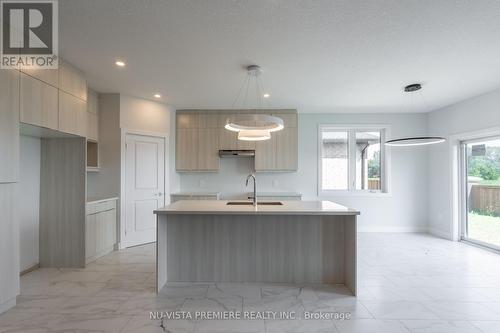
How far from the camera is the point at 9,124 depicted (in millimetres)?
2381

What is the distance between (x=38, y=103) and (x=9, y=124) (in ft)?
1.56

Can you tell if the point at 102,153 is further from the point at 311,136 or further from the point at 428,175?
the point at 428,175

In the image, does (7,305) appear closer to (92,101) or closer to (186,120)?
(92,101)

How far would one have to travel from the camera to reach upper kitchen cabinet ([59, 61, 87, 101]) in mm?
3109

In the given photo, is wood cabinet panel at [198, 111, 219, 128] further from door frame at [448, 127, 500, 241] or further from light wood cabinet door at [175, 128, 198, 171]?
door frame at [448, 127, 500, 241]

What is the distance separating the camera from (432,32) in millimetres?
A: 2463

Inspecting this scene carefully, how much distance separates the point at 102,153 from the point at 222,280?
300 cm

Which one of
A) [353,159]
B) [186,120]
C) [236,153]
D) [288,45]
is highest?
[288,45]

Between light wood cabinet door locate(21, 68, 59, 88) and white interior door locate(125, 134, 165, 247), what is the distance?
1.50 metres

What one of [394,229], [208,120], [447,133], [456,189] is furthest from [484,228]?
[208,120]

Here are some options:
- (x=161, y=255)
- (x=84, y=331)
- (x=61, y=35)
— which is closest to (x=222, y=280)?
(x=161, y=255)

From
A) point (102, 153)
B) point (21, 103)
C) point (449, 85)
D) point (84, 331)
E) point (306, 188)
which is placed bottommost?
point (84, 331)

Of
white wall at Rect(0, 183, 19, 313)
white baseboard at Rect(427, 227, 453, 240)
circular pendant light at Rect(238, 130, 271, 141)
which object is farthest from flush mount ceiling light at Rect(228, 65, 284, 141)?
white baseboard at Rect(427, 227, 453, 240)

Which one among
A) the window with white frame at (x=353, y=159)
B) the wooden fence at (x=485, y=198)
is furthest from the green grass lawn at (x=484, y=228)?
the window with white frame at (x=353, y=159)
